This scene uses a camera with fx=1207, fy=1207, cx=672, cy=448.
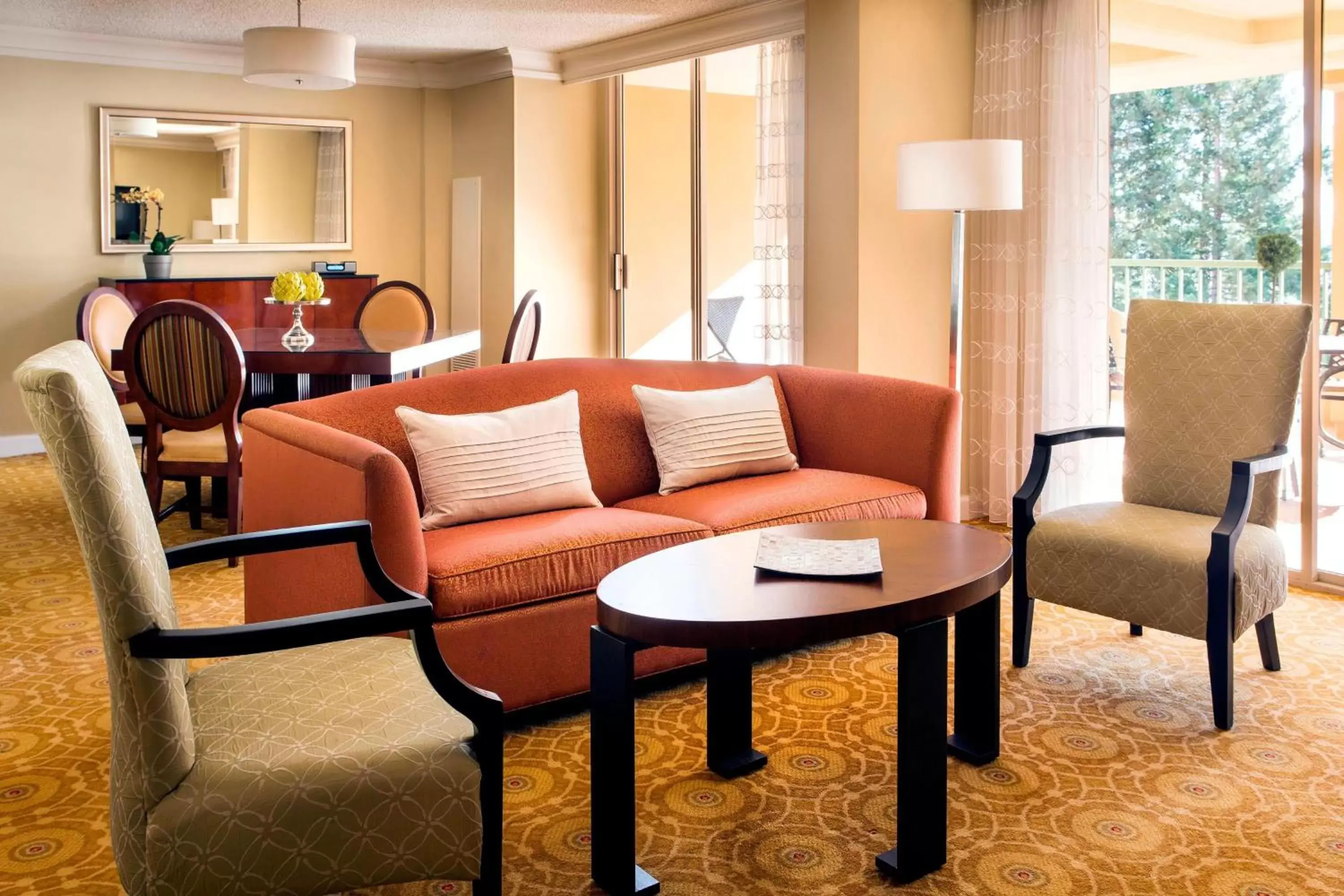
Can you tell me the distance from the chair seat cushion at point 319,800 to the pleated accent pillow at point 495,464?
127 centimetres

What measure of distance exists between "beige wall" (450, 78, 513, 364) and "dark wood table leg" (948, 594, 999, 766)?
17.0ft

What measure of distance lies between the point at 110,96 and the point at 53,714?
549 cm

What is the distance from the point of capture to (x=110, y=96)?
7426mm

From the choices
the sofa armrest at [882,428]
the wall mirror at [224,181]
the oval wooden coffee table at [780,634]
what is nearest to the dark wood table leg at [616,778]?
the oval wooden coffee table at [780,634]

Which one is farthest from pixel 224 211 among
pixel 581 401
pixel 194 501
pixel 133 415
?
pixel 581 401

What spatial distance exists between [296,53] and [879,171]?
2.59 metres

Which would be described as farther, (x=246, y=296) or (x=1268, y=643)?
(x=246, y=296)

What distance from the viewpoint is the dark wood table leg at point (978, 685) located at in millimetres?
2795

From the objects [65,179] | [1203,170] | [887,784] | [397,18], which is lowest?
[887,784]

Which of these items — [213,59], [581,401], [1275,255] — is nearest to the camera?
[581,401]

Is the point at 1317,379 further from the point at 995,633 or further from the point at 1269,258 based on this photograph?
the point at 995,633

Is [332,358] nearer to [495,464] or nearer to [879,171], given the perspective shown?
[495,464]

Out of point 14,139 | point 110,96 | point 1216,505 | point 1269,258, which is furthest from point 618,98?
point 1216,505

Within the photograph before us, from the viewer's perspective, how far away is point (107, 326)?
604 cm
